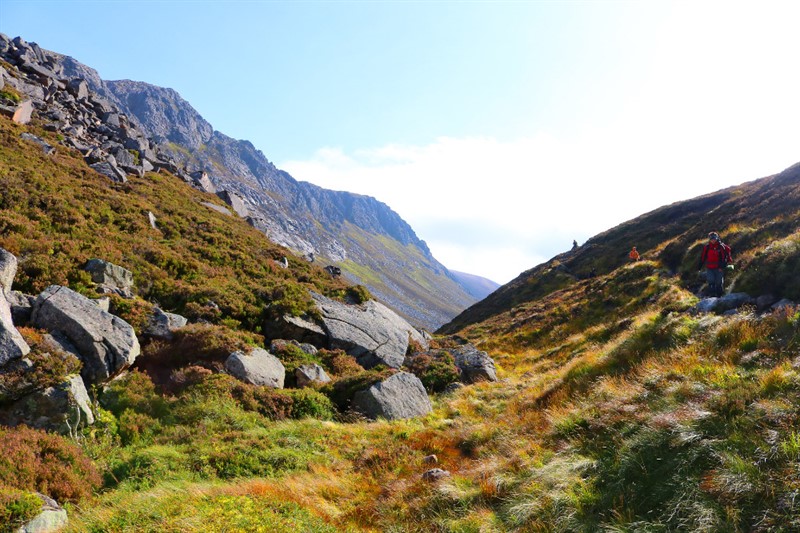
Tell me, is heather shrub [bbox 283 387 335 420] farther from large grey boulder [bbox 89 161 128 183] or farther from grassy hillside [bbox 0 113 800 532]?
large grey boulder [bbox 89 161 128 183]

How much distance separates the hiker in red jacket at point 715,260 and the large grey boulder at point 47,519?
21.1 meters

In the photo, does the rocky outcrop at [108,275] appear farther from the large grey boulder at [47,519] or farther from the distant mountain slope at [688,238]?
the distant mountain slope at [688,238]

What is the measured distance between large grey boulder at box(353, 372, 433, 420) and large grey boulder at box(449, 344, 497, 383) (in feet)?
15.4

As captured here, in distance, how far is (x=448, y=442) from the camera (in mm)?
10203

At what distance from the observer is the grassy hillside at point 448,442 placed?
5.49 meters

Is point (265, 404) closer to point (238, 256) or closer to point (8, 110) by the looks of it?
point (238, 256)

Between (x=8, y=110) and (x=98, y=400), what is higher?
(x=8, y=110)

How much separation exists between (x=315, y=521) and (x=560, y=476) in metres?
3.89

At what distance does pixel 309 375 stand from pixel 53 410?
7.11m

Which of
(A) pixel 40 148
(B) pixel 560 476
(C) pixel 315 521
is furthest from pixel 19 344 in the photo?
(A) pixel 40 148

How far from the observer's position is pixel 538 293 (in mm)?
50656

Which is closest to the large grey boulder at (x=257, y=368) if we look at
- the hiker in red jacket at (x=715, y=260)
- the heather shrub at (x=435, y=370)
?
the heather shrub at (x=435, y=370)

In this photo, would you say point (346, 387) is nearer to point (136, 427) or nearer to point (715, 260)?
point (136, 427)

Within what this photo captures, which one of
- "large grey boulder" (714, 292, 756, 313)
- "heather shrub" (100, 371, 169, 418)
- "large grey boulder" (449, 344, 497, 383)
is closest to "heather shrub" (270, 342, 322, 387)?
"heather shrub" (100, 371, 169, 418)
